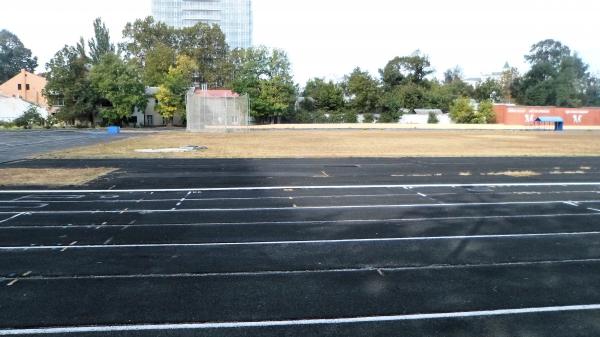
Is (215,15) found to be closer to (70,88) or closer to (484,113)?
(70,88)

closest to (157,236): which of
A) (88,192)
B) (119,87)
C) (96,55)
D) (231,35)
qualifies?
(88,192)

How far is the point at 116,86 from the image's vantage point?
72.2 meters

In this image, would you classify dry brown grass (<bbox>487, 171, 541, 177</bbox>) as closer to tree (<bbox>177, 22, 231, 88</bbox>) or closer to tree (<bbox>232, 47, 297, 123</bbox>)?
tree (<bbox>232, 47, 297, 123</bbox>)

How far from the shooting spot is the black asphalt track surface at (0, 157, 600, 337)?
220 inches

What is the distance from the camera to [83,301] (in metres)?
6.14

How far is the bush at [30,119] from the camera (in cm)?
6662

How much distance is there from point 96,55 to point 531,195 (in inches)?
3651

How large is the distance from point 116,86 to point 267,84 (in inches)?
949

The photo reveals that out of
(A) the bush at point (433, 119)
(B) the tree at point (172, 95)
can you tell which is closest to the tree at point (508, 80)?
(A) the bush at point (433, 119)

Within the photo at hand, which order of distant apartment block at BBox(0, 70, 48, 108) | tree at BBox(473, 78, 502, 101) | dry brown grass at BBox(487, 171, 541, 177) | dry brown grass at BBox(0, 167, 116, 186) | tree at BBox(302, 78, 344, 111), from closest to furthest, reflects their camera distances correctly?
dry brown grass at BBox(0, 167, 116, 186)
dry brown grass at BBox(487, 171, 541, 177)
tree at BBox(302, 78, 344, 111)
distant apartment block at BBox(0, 70, 48, 108)
tree at BBox(473, 78, 502, 101)

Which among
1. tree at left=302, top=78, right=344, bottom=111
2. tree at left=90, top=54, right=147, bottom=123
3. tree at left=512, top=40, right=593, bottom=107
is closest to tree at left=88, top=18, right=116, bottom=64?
tree at left=90, top=54, right=147, bottom=123

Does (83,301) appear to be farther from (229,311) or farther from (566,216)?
(566,216)

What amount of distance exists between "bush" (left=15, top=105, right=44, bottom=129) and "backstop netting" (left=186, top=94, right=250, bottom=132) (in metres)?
26.1

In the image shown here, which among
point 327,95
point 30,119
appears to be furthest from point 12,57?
point 327,95
